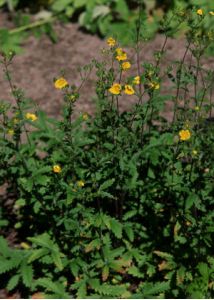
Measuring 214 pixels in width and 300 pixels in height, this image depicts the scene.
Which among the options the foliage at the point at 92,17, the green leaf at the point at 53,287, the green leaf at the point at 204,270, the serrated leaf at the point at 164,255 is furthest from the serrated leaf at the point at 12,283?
the foliage at the point at 92,17

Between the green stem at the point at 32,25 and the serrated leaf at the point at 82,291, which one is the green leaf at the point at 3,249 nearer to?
the serrated leaf at the point at 82,291

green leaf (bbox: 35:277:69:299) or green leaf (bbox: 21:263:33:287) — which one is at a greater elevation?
green leaf (bbox: 21:263:33:287)

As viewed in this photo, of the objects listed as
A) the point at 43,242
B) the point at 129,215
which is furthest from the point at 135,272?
the point at 43,242

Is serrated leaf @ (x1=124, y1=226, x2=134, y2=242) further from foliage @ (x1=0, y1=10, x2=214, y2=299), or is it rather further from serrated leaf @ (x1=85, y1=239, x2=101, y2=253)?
serrated leaf @ (x1=85, y1=239, x2=101, y2=253)

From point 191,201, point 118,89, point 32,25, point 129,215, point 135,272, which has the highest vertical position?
point 118,89

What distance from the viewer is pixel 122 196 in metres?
3.61

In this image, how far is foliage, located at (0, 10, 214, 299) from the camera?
333 centimetres

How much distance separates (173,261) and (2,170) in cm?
143

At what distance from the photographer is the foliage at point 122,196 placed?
10.9ft

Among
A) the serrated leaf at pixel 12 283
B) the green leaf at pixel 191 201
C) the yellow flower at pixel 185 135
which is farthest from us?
the serrated leaf at pixel 12 283

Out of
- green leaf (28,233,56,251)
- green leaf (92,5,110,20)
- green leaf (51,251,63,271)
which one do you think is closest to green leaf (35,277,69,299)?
green leaf (51,251,63,271)

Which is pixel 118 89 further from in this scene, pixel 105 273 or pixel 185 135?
pixel 105 273

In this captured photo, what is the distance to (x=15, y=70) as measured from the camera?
250 inches

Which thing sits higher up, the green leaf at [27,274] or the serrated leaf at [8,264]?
the serrated leaf at [8,264]
